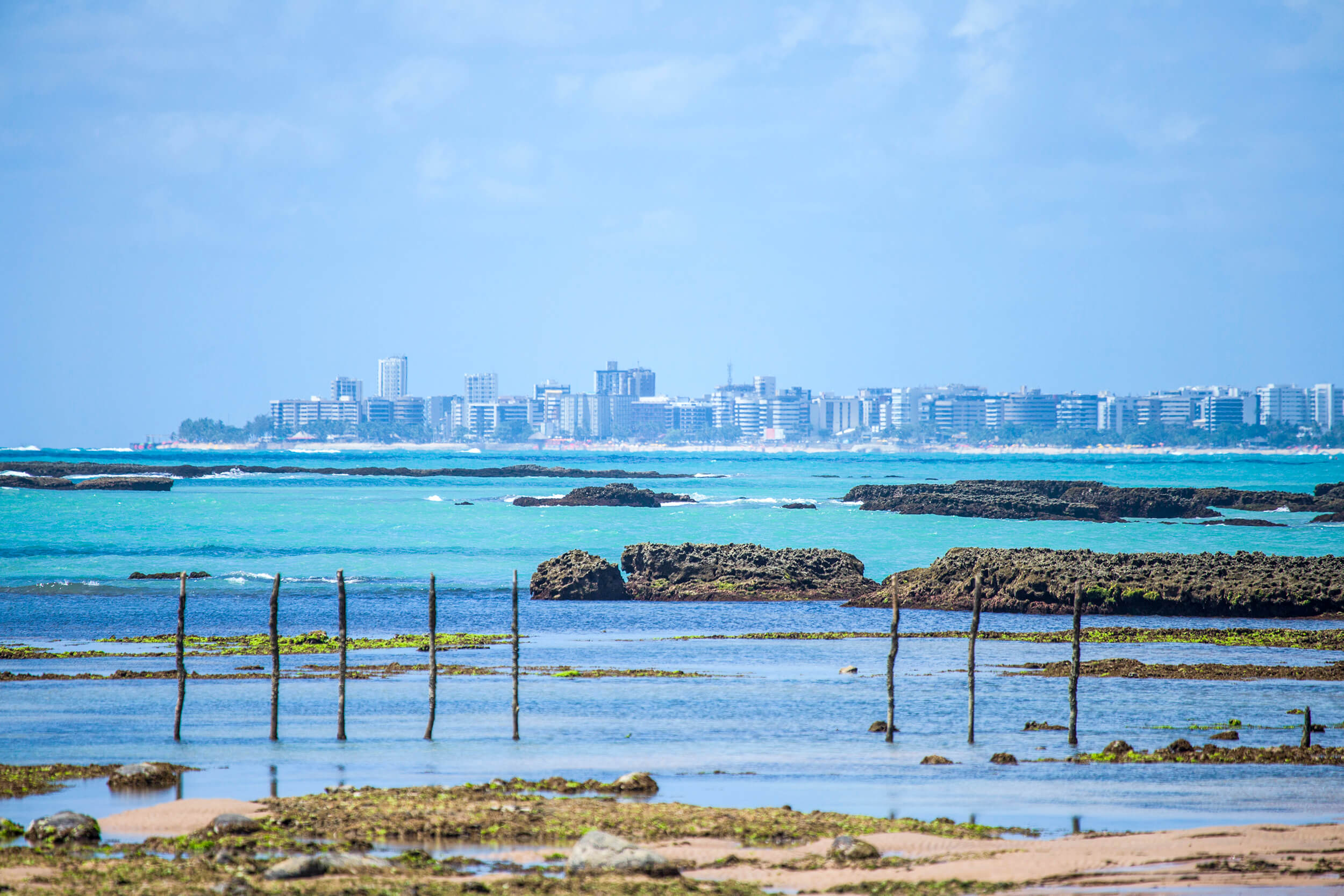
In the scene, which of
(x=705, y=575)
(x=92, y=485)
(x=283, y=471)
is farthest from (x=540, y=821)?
(x=283, y=471)

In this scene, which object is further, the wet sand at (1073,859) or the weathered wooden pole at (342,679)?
the weathered wooden pole at (342,679)

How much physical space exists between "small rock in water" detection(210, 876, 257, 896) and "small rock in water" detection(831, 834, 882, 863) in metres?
7.08

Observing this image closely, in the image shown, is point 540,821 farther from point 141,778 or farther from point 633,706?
point 633,706

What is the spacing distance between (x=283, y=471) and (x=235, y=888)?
17705cm

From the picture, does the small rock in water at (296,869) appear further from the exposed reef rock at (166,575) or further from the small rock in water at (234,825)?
the exposed reef rock at (166,575)

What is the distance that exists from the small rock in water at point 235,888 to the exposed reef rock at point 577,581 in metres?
38.2

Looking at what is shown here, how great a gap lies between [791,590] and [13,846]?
40538 mm

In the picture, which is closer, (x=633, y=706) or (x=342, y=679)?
(x=342, y=679)

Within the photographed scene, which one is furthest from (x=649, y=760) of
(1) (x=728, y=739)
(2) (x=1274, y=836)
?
(2) (x=1274, y=836)

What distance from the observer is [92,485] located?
442 feet

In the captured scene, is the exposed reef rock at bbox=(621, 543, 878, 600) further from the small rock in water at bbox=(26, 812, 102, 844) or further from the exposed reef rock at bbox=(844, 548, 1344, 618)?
the small rock in water at bbox=(26, 812, 102, 844)

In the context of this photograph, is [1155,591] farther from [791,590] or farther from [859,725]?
[859,725]

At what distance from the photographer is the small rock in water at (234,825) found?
58.2 feet

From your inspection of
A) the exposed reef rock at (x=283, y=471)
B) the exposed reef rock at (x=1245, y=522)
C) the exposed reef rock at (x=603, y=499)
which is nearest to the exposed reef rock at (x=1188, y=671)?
the exposed reef rock at (x=1245, y=522)
